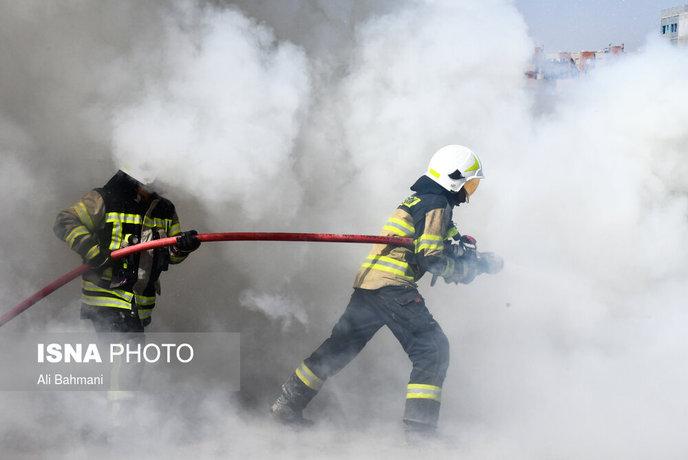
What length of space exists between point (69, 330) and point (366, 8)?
3.12 metres

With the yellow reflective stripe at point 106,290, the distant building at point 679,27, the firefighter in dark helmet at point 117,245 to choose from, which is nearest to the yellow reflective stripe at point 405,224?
the firefighter in dark helmet at point 117,245

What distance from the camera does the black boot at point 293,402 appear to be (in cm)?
545

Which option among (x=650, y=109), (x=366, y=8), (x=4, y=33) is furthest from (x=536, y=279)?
(x=4, y=33)

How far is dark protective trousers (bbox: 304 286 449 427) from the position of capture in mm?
5188

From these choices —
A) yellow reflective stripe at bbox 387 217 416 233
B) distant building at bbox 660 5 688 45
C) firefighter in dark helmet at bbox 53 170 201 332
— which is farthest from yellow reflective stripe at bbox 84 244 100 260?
distant building at bbox 660 5 688 45

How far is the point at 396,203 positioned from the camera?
7.17 metres

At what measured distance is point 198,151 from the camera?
611 cm

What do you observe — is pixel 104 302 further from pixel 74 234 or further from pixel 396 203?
pixel 396 203

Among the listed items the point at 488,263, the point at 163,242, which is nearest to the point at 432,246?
the point at 488,263

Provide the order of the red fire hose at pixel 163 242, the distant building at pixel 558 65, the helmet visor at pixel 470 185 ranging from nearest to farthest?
the red fire hose at pixel 163 242
the helmet visor at pixel 470 185
the distant building at pixel 558 65

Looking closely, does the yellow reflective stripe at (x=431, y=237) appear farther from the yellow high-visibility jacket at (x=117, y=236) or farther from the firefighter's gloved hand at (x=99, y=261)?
the firefighter's gloved hand at (x=99, y=261)

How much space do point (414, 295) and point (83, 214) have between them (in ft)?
6.05

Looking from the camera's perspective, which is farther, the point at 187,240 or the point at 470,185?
the point at 470,185

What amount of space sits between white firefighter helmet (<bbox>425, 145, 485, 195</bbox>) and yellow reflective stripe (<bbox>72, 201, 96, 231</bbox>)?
1907 millimetres
